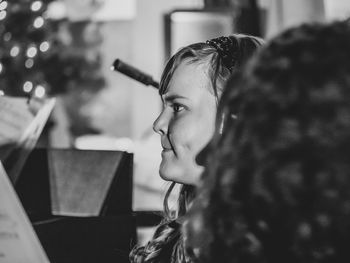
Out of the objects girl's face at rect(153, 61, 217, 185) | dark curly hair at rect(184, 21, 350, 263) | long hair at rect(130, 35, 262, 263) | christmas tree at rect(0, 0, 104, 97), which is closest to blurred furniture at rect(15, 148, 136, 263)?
long hair at rect(130, 35, 262, 263)

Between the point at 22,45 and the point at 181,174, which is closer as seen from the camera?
the point at 181,174

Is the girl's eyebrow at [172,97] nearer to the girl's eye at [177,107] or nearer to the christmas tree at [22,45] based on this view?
the girl's eye at [177,107]

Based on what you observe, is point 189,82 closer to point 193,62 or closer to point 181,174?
point 193,62

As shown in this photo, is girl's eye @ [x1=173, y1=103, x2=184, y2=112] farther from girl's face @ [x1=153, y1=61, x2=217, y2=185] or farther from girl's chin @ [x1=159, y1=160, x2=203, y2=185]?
girl's chin @ [x1=159, y1=160, x2=203, y2=185]

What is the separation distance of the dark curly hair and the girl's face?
480 mm

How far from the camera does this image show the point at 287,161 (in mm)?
363

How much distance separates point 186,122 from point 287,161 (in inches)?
21.1

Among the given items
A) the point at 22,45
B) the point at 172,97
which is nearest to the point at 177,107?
the point at 172,97

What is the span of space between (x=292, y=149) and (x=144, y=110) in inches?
110

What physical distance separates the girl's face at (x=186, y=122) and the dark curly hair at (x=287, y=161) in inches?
18.9

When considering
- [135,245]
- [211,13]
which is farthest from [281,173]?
[211,13]

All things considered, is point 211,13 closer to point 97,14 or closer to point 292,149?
point 97,14

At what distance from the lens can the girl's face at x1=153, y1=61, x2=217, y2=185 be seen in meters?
0.88

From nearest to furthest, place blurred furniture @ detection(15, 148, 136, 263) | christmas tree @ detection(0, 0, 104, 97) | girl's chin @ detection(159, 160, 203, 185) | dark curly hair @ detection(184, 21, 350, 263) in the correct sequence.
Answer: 1. dark curly hair @ detection(184, 21, 350, 263)
2. girl's chin @ detection(159, 160, 203, 185)
3. blurred furniture @ detection(15, 148, 136, 263)
4. christmas tree @ detection(0, 0, 104, 97)
